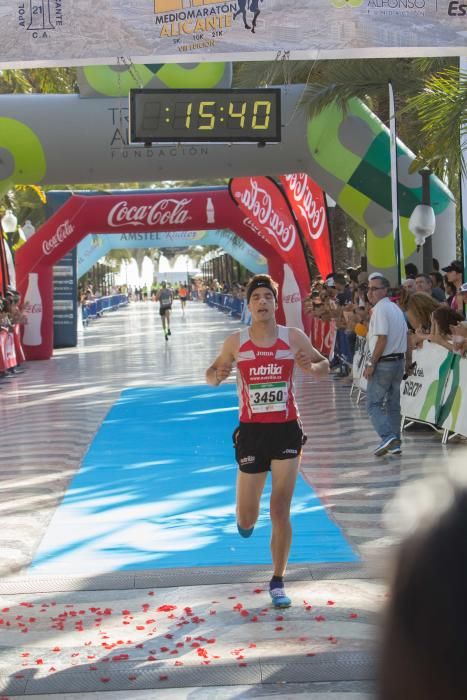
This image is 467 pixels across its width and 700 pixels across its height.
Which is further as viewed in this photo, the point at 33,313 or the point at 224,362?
the point at 33,313

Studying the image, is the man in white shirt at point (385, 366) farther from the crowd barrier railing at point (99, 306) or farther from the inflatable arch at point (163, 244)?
the crowd barrier railing at point (99, 306)

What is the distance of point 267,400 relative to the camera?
571 cm

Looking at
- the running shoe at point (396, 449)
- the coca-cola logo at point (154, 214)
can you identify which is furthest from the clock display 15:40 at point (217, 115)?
the coca-cola logo at point (154, 214)

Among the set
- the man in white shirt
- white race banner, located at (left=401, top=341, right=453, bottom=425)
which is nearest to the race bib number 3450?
the man in white shirt

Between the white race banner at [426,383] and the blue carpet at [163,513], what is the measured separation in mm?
1237

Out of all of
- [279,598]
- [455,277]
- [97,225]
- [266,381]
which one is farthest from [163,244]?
[279,598]

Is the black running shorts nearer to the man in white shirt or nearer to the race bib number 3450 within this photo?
the race bib number 3450

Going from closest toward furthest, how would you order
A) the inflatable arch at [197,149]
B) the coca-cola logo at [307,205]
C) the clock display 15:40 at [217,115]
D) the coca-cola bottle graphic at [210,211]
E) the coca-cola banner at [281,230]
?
1. the clock display 15:40 at [217,115]
2. the inflatable arch at [197,149]
3. the coca-cola logo at [307,205]
4. the coca-cola banner at [281,230]
5. the coca-cola bottle graphic at [210,211]

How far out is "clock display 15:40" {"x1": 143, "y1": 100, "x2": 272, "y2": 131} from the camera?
12117 millimetres

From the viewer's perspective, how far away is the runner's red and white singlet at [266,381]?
5707 millimetres

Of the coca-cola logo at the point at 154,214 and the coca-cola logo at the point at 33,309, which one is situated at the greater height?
the coca-cola logo at the point at 154,214

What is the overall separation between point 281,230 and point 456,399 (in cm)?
1346

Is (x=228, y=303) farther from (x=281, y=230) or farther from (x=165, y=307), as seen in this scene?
(x=281, y=230)

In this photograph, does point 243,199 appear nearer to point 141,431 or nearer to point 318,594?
point 141,431
